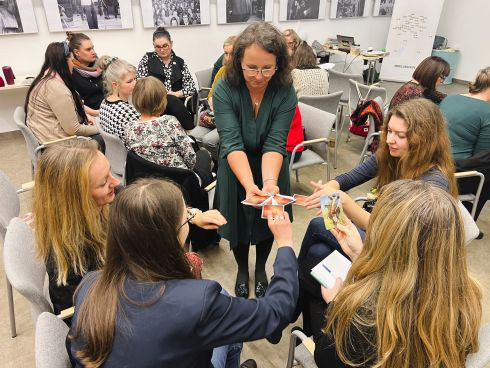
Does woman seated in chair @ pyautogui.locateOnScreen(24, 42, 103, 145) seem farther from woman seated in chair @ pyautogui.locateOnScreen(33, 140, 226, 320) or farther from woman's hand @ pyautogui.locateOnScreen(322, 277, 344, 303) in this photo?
woman's hand @ pyautogui.locateOnScreen(322, 277, 344, 303)

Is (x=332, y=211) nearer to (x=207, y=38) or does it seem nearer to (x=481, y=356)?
(x=481, y=356)

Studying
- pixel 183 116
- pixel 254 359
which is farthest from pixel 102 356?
pixel 183 116

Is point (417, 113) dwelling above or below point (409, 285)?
above

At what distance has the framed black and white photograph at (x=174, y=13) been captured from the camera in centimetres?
527

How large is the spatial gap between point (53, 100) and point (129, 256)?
2.54m

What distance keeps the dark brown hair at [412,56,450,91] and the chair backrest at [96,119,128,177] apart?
2879mm

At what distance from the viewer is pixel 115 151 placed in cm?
280

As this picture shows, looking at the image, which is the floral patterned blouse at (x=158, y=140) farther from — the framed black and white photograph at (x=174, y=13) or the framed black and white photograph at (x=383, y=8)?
the framed black and white photograph at (x=383, y=8)

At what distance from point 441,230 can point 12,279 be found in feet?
4.72

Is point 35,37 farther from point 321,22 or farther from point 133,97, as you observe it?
point 321,22

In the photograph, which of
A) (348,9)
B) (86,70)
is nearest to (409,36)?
(348,9)

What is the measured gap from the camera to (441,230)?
984 millimetres

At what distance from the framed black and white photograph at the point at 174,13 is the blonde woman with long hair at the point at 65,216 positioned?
451 cm

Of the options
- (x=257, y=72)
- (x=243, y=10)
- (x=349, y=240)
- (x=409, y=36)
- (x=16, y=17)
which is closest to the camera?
(x=349, y=240)
